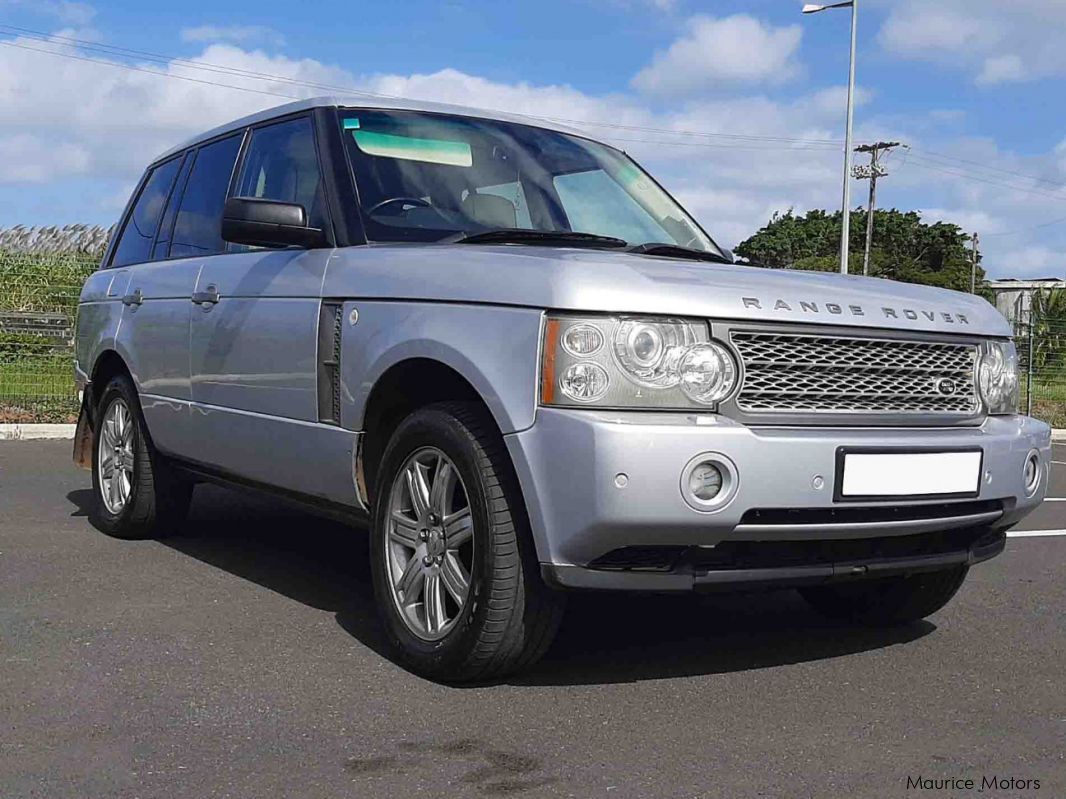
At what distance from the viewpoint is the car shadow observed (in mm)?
4379

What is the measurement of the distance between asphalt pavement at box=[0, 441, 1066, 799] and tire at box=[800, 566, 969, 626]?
10 cm

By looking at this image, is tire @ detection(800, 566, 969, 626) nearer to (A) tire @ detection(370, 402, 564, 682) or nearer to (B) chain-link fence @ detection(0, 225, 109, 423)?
A: (A) tire @ detection(370, 402, 564, 682)

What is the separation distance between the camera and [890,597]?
496cm

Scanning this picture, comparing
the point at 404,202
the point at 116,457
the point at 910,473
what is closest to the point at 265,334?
the point at 404,202

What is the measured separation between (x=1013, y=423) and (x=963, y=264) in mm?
73193

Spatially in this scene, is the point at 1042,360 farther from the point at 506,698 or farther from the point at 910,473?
the point at 506,698

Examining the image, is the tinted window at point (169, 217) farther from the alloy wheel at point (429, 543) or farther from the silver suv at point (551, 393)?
the alloy wheel at point (429, 543)

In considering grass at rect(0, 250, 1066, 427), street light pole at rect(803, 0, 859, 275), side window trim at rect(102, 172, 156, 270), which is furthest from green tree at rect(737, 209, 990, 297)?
side window trim at rect(102, 172, 156, 270)

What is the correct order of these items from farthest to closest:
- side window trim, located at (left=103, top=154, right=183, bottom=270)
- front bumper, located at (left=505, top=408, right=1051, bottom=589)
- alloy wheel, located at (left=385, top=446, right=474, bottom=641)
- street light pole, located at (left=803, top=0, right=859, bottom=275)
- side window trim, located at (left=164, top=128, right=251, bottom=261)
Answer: street light pole, located at (left=803, top=0, right=859, bottom=275), side window trim, located at (left=103, top=154, right=183, bottom=270), side window trim, located at (left=164, top=128, right=251, bottom=261), alloy wheel, located at (left=385, top=446, right=474, bottom=641), front bumper, located at (left=505, top=408, right=1051, bottom=589)

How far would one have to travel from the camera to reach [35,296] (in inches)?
591

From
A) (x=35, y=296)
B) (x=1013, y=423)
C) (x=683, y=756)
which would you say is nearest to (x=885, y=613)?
(x=1013, y=423)

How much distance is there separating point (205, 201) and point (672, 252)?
224 centimetres

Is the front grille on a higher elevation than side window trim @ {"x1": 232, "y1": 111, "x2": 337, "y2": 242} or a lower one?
lower

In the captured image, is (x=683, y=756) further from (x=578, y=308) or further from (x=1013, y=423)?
(x=1013, y=423)
